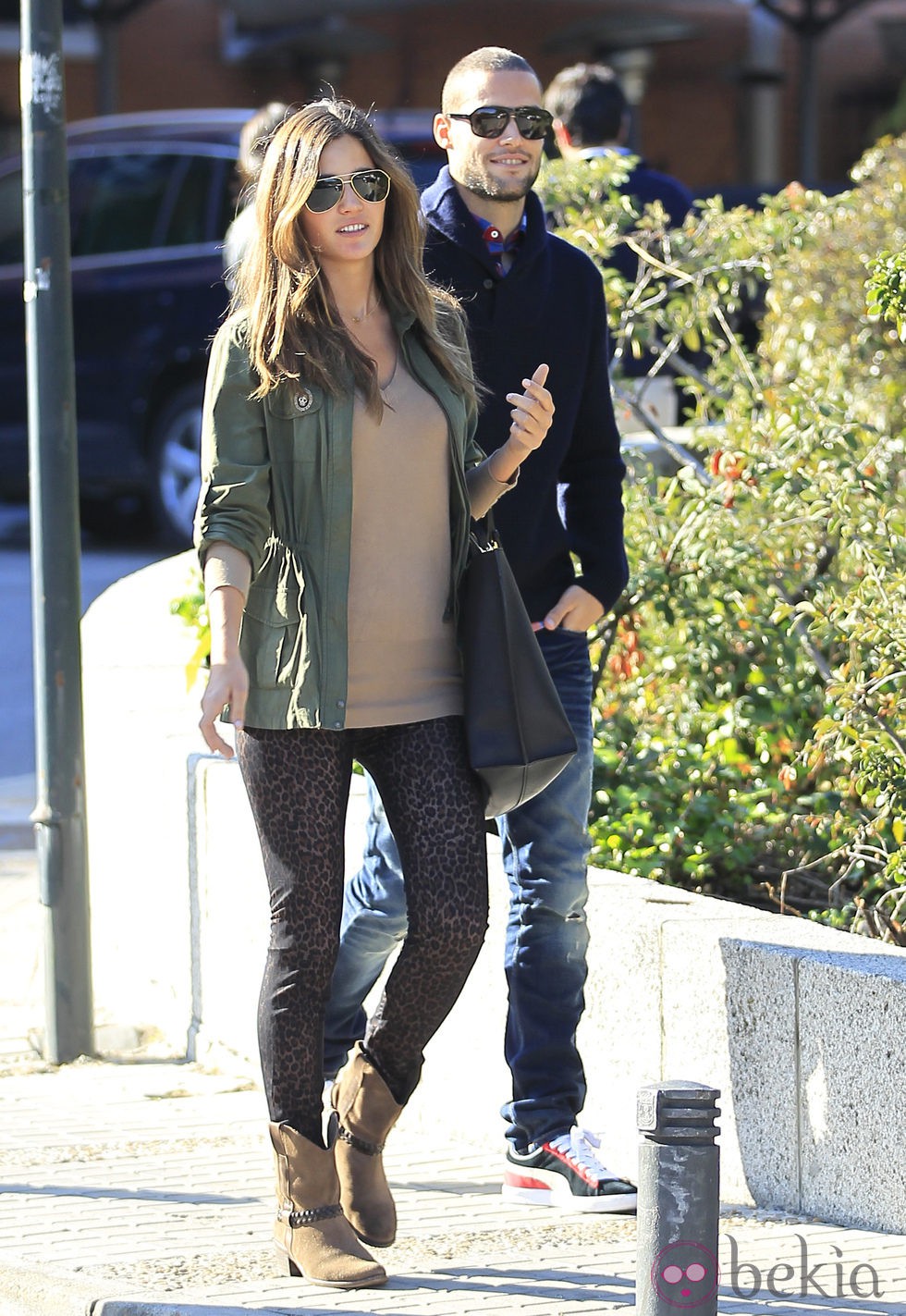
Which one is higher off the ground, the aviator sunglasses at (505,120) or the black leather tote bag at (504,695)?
the aviator sunglasses at (505,120)

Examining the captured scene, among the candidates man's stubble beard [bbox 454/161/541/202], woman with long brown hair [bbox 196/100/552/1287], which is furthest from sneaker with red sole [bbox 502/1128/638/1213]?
man's stubble beard [bbox 454/161/541/202]

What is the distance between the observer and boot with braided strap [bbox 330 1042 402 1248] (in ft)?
12.0

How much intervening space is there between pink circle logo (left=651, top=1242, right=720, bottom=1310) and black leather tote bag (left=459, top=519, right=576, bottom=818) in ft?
2.91

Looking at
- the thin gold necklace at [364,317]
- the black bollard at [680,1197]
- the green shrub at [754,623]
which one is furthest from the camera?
the green shrub at [754,623]

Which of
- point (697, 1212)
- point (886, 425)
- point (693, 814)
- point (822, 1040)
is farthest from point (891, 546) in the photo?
point (697, 1212)

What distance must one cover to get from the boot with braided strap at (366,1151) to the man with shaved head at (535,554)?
0.38 meters

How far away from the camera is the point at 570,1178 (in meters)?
3.93

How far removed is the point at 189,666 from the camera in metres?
5.67

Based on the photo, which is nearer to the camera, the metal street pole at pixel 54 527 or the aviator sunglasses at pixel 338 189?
the aviator sunglasses at pixel 338 189

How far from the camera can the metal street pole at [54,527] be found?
16.3ft

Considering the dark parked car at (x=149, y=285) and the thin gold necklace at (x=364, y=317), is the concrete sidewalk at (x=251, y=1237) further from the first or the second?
the dark parked car at (x=149, y=285)

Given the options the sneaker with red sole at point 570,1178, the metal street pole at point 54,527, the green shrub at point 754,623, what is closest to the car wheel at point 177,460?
the green shrub at point 754,623

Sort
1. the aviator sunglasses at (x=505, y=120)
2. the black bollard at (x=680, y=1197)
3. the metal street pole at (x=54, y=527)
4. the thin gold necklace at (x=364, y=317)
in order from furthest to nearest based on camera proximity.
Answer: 1. the metal street pole at (x=54, y=527)
2. the aviator sunglasses at (x=505, y=120)
3. the thin gold necklace at (x=364, y=317)
4. the black bollard at (x=680, y=1197)

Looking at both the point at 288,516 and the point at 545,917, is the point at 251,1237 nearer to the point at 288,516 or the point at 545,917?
the point at 545,917
